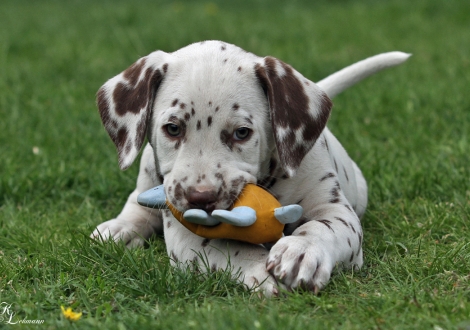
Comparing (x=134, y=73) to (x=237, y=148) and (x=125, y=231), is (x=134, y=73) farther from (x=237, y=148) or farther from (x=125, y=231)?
(x=125, y=231)

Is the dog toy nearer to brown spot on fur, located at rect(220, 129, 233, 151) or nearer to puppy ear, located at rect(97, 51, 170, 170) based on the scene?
brown spot on fur, located at rect(220, 129, 233, 151)

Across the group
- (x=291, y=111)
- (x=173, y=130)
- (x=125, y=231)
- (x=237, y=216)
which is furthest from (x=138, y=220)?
(x=237, y=216)

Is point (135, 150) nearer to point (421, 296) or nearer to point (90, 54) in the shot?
point (421, 296)

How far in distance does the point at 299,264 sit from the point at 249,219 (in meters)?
0.34

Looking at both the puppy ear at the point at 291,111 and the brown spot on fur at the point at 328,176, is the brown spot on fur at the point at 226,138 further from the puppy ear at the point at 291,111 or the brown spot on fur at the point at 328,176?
the brown spot on fur at the point at 328,176

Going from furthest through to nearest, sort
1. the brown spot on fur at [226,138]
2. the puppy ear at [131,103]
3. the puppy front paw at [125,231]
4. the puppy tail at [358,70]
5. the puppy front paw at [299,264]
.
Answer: the puppy tail at [358,70]
the puppy front paw at [125,231]
the puppy ear at [131,103]
the brown spot on fur at [226,138]
the puppy front paw at [299,264]

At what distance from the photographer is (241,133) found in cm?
413

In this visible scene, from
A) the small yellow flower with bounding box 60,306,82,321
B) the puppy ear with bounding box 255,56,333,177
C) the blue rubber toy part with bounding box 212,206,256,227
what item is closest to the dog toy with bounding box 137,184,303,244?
the blue rubber toy part with bounding box 212,206,256,227

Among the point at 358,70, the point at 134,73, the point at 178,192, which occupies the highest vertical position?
the point at 134,73

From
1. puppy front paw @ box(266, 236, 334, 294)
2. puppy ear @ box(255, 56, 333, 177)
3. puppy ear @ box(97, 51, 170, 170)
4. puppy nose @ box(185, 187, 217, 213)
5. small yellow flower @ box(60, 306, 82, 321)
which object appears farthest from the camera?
puppy ear @ box(97, 51, 170, 170)

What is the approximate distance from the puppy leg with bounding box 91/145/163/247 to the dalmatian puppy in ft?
0.87

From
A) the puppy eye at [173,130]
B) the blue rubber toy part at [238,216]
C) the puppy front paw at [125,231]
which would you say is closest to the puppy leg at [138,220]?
the puppy front paw at [125,231]

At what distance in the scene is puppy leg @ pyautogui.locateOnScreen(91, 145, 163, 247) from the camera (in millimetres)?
4969

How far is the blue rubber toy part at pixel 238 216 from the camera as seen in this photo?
146 inches
